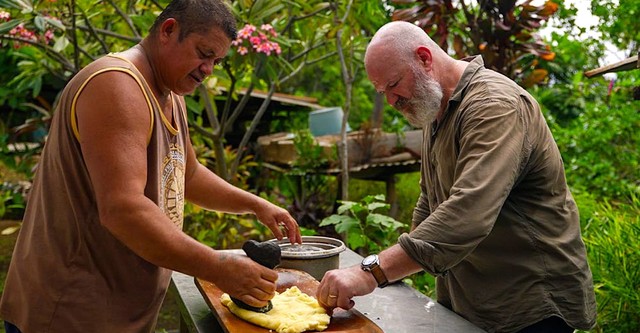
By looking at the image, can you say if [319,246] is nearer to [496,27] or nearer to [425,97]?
[425,97]

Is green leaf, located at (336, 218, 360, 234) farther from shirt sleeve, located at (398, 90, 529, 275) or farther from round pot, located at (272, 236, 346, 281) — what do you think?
shirt sleeve, located at (398, 90, 529, 275)

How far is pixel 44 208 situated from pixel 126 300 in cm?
37

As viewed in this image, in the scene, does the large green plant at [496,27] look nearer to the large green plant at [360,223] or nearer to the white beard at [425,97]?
the large green plant at [360,223]

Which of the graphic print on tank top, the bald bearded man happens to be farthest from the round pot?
the graphic print on tank top

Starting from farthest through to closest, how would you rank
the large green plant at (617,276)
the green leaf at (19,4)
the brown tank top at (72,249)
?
the green leaf at (19,4) < the large green plant at (617,276) < the brown tank top at (72,249)

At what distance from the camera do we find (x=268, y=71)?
5207 mm

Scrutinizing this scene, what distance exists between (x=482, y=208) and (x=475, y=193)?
0.05m

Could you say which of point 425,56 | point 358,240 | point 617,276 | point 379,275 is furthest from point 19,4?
point 617,276

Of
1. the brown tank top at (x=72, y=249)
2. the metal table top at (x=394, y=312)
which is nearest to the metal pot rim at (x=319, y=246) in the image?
the metal table top at (x=394, y=312)

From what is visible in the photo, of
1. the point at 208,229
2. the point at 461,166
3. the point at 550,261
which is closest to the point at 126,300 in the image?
the point at 461,166

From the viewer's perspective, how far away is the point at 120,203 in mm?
1903

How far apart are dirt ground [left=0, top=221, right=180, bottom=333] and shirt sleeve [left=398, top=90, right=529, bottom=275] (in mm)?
3077

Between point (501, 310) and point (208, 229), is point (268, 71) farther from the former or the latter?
point (501, 310)

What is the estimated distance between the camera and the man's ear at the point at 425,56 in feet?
8.18
